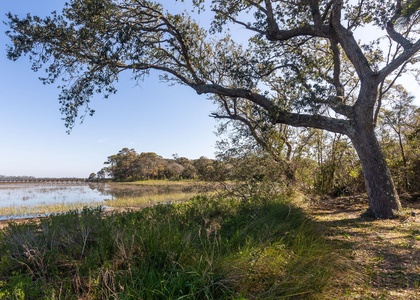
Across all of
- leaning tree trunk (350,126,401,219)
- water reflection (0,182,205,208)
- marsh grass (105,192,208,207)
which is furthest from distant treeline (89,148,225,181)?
leaning tree trunk (350,126,401,219)

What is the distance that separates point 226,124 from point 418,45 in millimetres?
7285

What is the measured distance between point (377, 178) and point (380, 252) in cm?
306

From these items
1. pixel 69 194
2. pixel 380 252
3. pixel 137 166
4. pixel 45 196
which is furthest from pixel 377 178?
pixel 137 166

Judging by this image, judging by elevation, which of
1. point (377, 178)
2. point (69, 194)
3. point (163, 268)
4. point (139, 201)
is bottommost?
point (69, 194)

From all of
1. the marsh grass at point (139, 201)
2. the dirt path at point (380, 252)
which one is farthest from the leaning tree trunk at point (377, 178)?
the marsh grass at point (139, 201)

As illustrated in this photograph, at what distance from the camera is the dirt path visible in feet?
10.2

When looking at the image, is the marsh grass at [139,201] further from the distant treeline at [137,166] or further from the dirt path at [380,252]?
the distant treeline at [137,166]

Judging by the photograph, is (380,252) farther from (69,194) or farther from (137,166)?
(137,166)

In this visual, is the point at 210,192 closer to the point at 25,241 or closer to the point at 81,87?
the point at 81,87

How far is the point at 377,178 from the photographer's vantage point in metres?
6.98

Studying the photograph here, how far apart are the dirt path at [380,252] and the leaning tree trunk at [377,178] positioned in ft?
1.19

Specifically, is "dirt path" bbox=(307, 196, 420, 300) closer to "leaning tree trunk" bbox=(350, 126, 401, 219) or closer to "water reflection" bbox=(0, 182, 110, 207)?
"leaning tree trunk" bbox=(350, 126, 401, 219)

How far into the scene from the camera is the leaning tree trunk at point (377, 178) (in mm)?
6957

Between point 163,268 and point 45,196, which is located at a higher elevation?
point 163,268
